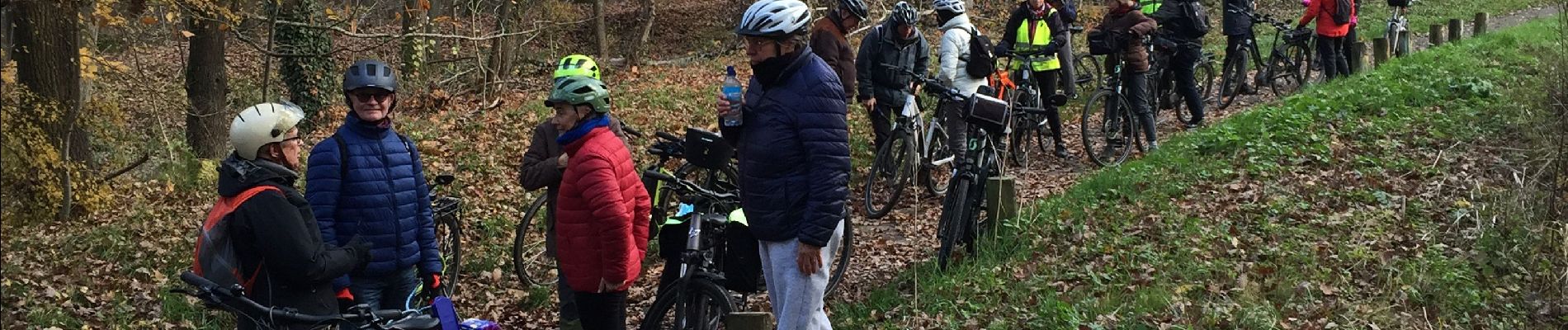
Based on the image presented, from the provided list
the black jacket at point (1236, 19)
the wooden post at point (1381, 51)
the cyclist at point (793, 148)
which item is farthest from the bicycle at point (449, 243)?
the wooden post at point (1381, 51)

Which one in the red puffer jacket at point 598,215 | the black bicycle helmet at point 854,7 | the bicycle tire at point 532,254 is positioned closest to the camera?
the red puffer jacket at point 598,215

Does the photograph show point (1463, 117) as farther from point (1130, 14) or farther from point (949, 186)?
point (949, 186)

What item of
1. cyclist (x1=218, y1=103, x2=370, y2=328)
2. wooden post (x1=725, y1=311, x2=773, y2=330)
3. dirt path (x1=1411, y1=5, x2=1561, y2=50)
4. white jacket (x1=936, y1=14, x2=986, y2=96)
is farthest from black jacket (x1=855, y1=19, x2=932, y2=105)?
dirt path (x1=1411, y1=5, x2=1561, y2=50)

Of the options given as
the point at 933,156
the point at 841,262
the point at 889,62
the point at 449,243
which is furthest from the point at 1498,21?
the point at 449,243

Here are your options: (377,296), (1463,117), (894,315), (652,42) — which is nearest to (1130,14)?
(1463,117)

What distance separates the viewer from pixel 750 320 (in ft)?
14.1

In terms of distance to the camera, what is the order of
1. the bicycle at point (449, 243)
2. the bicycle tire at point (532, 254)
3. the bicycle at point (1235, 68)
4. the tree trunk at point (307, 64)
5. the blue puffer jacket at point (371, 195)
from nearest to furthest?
the blue puffer jacket at point (371, 195) < the bicycle at point (449, 243) < the bicycle tire at point (532, 254) < the bicycle at point (1235, 68) < the tree trunk at point (307, 64)

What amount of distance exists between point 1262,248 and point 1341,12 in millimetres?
7220

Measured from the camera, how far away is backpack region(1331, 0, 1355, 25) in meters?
13.4

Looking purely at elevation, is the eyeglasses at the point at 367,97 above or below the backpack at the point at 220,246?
above

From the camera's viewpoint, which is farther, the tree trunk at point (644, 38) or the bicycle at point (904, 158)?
the tree trunk at point (644, 38)

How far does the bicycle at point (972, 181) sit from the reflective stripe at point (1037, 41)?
353 cm

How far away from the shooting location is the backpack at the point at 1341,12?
43.9 feet

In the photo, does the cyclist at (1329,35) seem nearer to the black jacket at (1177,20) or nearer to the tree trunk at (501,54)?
the black jacket at (1177,20)
